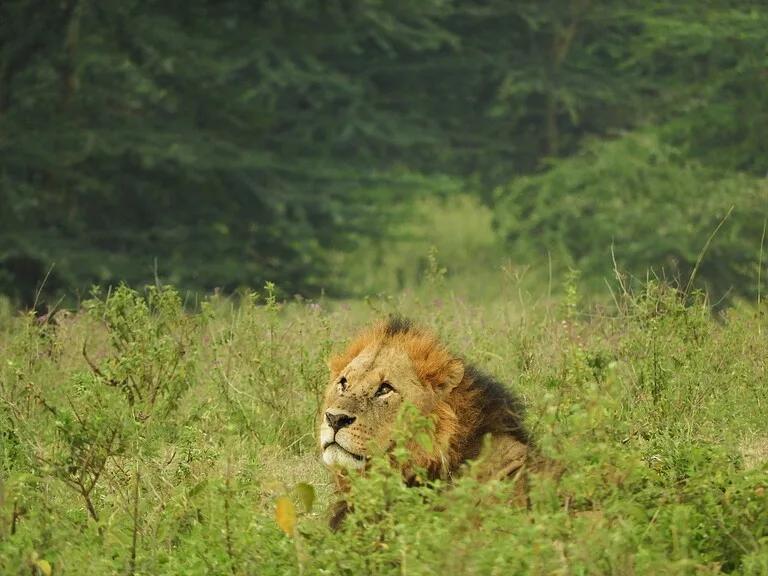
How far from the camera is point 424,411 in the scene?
15.3ft

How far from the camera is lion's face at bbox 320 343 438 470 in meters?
4.72

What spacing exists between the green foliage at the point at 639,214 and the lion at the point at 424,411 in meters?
11.3

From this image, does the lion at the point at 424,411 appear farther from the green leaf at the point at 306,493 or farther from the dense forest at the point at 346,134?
the dense forest at the point at 346,134

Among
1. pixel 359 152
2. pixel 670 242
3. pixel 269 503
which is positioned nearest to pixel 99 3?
pixel 359 152

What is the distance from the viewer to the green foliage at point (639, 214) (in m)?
16.7

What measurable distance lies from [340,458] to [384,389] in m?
0.28

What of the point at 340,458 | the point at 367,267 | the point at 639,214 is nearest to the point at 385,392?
the point at 340,458

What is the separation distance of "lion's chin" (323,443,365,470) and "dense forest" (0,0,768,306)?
7.92 metres

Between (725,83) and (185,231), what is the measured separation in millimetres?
7629

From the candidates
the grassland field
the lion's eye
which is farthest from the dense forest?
the lion's eye

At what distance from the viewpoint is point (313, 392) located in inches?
273

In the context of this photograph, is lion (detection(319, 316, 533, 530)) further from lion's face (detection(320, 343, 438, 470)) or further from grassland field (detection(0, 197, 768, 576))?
grassland field (detection(0, 197, 768, 576))

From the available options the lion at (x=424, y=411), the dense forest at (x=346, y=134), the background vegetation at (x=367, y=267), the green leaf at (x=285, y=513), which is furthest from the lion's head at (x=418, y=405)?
the dense forest at (x=346, y=134)

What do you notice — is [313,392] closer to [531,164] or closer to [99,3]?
[99,3]
